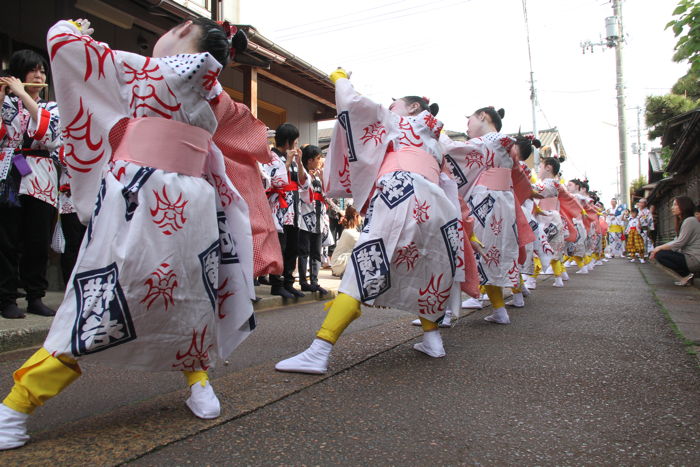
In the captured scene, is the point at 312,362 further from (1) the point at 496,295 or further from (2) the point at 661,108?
(2) the point at 661,108

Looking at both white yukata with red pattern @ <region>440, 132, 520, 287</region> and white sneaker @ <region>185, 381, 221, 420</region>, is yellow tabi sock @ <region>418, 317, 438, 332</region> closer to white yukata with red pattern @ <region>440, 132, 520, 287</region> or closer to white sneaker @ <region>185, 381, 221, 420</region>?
white yukata with red pattern @ <region>440, 132, 520, 287</region>

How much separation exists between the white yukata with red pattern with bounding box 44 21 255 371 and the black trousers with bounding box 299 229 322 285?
4042 mm

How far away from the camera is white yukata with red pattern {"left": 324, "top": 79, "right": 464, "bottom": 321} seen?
3.09 meters

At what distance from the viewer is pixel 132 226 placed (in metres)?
1.97

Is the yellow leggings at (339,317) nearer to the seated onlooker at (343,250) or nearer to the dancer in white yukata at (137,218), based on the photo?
the dancer in white yukata at (137,218)

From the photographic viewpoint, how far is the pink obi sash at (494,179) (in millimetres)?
5012

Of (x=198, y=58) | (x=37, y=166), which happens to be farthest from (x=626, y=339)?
(x=37, y=166)

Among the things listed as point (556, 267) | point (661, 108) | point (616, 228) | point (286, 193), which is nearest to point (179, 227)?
point (286, 193)

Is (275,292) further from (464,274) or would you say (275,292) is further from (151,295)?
(151,295)

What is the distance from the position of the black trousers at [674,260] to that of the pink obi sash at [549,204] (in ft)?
6.03

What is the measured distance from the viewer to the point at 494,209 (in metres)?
4.96

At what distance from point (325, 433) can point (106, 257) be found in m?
1.04

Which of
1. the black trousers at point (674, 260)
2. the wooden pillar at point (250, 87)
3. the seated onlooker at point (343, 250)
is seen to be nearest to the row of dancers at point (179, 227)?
the wooden pillar at point (250, 87)

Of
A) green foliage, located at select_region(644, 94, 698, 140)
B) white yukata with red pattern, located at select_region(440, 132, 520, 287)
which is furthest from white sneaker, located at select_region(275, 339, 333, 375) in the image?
green foliage, located at select_region(644, 94, 698, 140)
